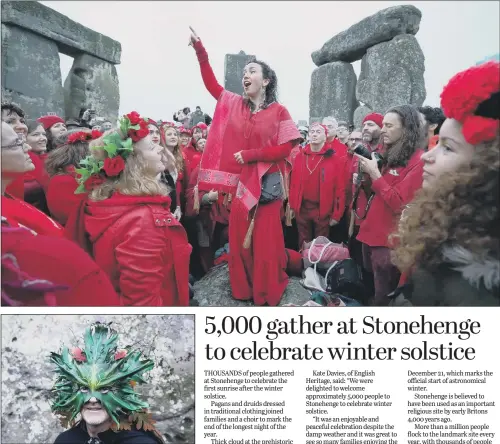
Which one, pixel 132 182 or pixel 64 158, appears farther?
pixel 64 158

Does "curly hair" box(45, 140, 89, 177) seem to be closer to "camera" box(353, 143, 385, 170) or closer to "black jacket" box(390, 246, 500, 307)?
"camera" box(353, 143, 385, 170)

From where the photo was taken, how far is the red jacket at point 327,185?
3.01m

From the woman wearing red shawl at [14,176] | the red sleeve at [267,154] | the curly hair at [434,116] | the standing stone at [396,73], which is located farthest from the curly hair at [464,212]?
the standing stone at [396,73]

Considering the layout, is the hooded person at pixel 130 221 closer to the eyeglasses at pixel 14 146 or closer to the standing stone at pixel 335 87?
the eyeglasses at pixel 14 146

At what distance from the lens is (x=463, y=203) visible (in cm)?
137

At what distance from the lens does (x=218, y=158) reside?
248 cm

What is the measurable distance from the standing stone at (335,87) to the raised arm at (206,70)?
324cm

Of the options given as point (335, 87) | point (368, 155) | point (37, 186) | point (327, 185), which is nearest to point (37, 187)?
point (37, 186)

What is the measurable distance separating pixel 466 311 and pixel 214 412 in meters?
1.04

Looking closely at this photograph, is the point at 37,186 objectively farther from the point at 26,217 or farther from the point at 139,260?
A: the point at 139,260

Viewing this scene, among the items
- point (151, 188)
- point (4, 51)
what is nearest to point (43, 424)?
point (151, 188)

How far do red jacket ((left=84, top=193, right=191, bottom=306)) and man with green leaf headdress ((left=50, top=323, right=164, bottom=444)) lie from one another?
0.73 ft

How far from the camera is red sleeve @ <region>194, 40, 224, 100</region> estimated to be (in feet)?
7.52

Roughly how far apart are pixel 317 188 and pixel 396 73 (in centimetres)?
201
